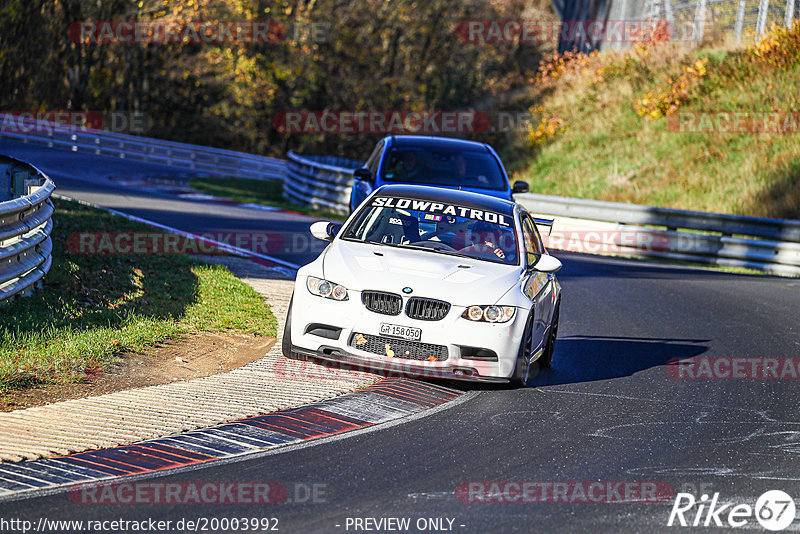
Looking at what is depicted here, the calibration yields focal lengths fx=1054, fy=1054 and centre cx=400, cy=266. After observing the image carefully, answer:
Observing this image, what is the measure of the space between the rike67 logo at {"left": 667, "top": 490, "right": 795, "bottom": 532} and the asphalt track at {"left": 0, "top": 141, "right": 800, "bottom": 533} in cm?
6

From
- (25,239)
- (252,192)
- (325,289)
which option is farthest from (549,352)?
(252,192)

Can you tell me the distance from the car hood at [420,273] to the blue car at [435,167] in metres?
5.74

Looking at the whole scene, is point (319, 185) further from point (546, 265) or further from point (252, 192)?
point (546, 265)

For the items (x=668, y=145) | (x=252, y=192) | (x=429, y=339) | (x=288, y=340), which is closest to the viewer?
(x=429, y=339)

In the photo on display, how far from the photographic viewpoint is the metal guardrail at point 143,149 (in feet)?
118

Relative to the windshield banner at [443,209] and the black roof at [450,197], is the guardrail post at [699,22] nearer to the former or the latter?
the black roof at [450,197]

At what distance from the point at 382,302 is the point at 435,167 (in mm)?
7106

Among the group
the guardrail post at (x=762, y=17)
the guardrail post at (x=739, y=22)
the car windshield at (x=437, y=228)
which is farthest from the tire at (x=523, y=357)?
the guardrail post at (x=739, y=22)

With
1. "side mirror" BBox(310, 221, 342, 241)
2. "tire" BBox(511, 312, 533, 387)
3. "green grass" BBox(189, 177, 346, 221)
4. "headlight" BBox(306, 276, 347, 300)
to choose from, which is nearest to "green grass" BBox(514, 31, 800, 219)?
"green grass" BBox(189, 177, 346, 221)

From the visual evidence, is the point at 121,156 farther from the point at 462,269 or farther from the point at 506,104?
the point at 462,269

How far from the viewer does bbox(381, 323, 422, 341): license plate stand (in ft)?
27.5

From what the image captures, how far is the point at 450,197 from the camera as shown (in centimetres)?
1016

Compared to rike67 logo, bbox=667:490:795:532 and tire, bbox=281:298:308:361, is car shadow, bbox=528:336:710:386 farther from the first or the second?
rike67 logo, bbox=667:490:795:532

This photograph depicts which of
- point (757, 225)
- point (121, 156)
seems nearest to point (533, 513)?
point (757, 225)
